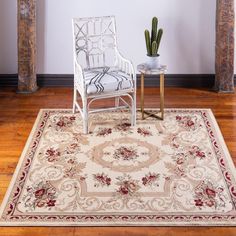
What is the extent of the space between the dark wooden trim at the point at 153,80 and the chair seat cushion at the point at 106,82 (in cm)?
111

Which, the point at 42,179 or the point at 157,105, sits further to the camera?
the point at 157,105

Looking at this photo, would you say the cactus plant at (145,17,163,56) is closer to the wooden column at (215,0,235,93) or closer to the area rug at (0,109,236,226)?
the area rug at (0,109,236,226)

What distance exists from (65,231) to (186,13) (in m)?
3.01

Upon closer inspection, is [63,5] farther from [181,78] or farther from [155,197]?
[155,197]

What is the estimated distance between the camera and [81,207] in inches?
130

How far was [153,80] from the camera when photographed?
5598 mm

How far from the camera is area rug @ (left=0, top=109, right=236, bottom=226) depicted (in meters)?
3.22

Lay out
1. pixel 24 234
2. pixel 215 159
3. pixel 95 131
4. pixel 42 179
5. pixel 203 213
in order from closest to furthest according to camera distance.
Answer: pixel 24 234 → pixel 203 213 → pixel 42 179 → pixel 215 159 → pixel 95 131

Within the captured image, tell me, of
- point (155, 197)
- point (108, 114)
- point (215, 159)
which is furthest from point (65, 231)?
point (108, 114)

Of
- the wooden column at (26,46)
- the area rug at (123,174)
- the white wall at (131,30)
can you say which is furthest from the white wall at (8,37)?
the area rug at (123,174)

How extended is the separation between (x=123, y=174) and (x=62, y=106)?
1.51 meters

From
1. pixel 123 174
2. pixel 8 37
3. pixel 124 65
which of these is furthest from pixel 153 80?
pixel 123 174

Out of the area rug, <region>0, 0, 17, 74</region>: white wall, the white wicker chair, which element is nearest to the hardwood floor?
the area rug

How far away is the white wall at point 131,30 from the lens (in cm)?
533
